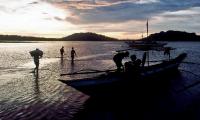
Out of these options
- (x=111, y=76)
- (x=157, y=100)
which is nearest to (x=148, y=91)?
(x=157, y=100)

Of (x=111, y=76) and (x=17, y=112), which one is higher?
(x=111, y=76)

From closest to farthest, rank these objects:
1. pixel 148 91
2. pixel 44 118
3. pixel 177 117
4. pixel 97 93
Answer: pixel 44 118, pixel 177 117, pixel 97 93, pixel 148 91

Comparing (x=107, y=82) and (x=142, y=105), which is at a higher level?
(x=107, y=82)

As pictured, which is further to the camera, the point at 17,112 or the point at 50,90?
the point at 50,90

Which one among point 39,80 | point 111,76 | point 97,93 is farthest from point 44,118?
point 39,80

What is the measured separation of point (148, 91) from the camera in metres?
22.9

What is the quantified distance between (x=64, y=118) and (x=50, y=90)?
276 inches

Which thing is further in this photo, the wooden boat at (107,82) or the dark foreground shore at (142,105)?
the wooden boat at (107,82)

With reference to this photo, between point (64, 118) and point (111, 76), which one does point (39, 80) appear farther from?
point (64, 118)

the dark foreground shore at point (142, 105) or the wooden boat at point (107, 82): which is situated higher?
the wooden boat at point (107, 82)

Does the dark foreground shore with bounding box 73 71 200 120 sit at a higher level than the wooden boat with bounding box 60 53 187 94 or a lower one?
lower

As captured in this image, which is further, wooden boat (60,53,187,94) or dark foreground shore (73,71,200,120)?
wooden boat (60,53,187,94)

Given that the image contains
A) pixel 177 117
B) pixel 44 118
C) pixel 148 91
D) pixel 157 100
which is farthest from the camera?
pixel 148 91

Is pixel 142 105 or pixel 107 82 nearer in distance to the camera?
pixel 142 105
